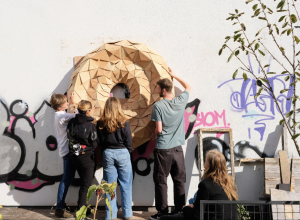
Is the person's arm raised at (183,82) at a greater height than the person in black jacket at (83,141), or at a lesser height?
greater

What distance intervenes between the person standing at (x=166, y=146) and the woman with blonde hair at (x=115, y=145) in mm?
349

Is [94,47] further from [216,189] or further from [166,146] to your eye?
[216,189]

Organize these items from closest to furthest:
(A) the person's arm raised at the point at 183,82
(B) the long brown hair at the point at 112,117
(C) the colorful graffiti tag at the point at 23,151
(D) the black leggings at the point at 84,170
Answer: (B) the long brown hair at the point at 112,117 → (D) the black leggings at the point at 84,170 → (A) the person's arm raised at the point at 183,82 → (C) the colorful graffiti tag at the point at 23,151

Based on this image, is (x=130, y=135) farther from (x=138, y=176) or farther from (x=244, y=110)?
(x=244, y=110)

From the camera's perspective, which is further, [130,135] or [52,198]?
[52,198]

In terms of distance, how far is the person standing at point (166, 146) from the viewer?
399cm

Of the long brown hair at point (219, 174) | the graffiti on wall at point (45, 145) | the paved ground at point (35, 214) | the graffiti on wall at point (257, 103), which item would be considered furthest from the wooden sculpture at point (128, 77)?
the long brown hair at point (219, 174)

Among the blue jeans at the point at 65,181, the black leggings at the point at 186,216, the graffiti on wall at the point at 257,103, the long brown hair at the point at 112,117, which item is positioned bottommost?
the black leggings at the point at 186,216

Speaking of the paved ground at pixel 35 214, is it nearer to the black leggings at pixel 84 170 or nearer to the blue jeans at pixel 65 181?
the blue jeans at pixel 65 181

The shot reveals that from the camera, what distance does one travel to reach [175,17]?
4699 mm

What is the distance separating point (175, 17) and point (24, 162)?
3.14 metres

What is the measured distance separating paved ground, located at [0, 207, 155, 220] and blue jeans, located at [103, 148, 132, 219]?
0.26 meters

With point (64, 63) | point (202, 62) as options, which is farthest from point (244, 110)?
point (64, 63)

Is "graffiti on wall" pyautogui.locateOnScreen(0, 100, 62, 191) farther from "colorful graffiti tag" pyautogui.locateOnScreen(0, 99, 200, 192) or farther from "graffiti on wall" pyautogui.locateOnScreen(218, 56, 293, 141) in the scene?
"graffiti on wall" pyautogui.locateOnScreen(218, 56, 293, 141)
